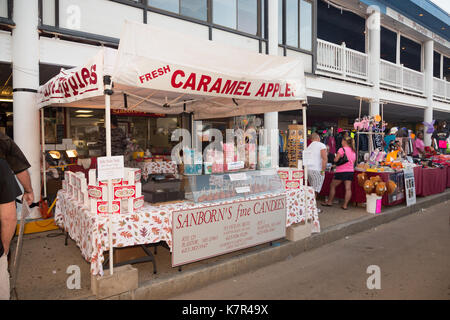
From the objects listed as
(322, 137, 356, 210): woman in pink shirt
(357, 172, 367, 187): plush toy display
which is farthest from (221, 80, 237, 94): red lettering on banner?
(357, 172, 367, 187): plush toy display

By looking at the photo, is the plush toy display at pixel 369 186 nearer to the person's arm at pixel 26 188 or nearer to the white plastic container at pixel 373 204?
the white plastic container at pixel 373 204

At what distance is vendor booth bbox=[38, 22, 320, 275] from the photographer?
340 centimetres

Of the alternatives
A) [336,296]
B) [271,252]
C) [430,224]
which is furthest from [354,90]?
[336,296]

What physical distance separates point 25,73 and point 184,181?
3.89 m

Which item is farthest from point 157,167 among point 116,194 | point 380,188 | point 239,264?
point 380,188

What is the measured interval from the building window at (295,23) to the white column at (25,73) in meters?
7.09

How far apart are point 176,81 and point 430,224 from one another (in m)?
6.38

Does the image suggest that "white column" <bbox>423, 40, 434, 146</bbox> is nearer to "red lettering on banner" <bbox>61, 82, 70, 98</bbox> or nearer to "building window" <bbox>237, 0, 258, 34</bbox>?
"building window" <bbox>237, 0, 258, 34</bbox>

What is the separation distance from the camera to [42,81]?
8.77 meters

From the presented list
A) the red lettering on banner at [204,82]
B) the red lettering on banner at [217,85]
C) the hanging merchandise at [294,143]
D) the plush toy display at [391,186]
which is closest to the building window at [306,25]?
the hanging merchandise at [294,143]

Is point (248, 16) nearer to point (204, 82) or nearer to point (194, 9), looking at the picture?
point (194, 9)

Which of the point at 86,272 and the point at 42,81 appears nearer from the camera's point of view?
the point at 86,272

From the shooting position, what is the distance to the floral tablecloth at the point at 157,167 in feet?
28.8

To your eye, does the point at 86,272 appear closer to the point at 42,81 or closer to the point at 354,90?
the point at 42,81
